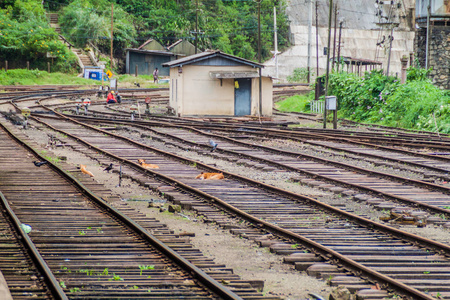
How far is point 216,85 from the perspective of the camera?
112 ft

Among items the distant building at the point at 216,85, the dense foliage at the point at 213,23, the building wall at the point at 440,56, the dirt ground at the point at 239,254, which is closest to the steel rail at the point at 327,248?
the dirt ground at the point at 239,254

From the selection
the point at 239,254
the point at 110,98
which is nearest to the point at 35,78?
the point at 110,98

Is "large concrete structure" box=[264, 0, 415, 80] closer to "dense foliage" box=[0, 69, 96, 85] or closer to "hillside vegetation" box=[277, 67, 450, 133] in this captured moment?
"dense foliage" box=[0, 69, 96, 85]

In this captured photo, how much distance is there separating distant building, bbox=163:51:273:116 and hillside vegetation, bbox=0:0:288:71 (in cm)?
2977

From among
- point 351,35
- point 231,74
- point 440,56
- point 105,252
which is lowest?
point 105,252

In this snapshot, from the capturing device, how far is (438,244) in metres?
8.57

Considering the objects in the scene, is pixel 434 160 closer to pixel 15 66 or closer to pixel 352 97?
pixel 352 97

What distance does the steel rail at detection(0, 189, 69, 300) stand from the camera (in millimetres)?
6280

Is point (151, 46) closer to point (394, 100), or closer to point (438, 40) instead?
point (438, 40)

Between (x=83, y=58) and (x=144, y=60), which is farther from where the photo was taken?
(x=144, y=60)

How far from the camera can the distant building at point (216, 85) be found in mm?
33906

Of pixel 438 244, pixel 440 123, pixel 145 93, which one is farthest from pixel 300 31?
pixel 438 244

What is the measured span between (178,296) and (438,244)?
13.1 feet

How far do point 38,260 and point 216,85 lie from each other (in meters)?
27.4
